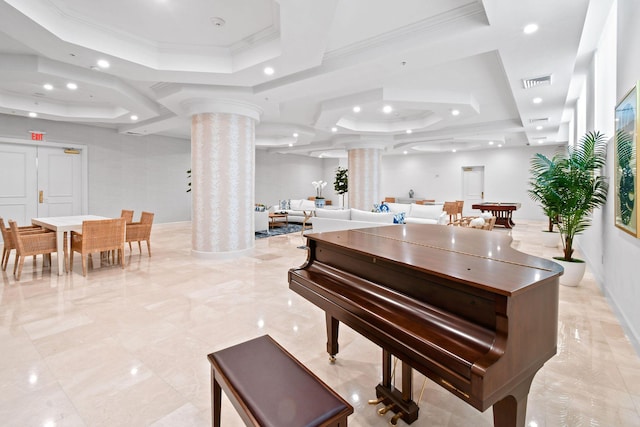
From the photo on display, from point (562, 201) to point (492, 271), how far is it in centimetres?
370

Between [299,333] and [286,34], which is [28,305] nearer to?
[299,333]

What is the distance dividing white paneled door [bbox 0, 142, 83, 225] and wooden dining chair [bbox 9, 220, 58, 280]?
4.04 metres

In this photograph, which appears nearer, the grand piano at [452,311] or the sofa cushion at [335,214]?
the grand piano at [452,311]

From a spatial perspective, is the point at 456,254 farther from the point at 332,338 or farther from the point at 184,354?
the point at 184,354

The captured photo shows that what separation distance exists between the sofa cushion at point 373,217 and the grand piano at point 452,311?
3.80 m

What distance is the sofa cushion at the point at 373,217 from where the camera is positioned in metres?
5.84

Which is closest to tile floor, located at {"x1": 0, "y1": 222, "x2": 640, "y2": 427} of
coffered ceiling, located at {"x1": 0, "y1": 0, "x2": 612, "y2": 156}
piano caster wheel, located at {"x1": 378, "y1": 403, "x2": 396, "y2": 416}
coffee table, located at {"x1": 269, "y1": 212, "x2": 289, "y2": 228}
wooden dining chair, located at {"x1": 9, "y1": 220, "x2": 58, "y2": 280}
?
piano caster wheel, located at {"x1": 378, "y1": 403, "x2": 396, "y2": 416}

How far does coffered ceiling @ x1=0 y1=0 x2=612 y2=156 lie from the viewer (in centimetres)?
308

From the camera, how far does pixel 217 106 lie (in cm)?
543

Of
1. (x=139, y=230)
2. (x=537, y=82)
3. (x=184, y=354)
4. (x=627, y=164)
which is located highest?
(x=537, y=82)

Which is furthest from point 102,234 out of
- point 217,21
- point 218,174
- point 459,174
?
point 459,174

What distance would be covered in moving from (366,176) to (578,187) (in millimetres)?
6437

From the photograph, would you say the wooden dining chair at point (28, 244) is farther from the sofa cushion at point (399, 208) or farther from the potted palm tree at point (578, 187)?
the potted palm tree at point (578, 187)

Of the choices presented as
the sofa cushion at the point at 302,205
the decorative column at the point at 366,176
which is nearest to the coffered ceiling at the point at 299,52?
the decorative column at the point at 366,176
